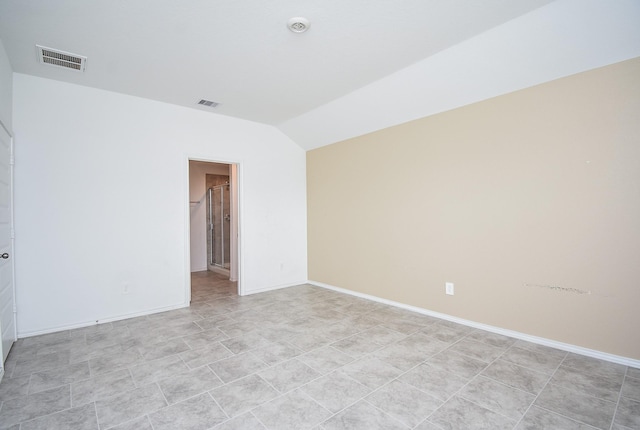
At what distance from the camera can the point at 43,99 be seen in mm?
3166

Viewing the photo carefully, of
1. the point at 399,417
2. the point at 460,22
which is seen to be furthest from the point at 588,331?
the point at 460,22

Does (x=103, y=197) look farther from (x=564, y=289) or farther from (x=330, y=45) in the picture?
(x=564, y=289)

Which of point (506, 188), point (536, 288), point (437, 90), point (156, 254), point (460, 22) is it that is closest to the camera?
point (460, 22)

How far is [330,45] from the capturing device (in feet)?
8.55

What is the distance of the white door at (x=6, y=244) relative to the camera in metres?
2.56

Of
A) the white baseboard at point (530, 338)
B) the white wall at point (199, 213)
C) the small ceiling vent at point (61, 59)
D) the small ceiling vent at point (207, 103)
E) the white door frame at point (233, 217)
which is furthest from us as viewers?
the white wall at point (199, 213)

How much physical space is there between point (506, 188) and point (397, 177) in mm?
1329

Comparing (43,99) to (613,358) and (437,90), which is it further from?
(613,358)

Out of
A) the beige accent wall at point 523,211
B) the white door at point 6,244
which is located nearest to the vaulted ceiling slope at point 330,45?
the beige accent wall at point 523,211

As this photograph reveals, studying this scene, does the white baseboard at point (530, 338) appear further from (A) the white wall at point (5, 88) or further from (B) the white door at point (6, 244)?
(A) the white wall at point (5, 88)

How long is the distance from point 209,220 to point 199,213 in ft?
0.96

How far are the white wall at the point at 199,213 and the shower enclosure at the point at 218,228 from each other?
11 cm

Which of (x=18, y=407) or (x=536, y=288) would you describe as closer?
(x=18, y=407)

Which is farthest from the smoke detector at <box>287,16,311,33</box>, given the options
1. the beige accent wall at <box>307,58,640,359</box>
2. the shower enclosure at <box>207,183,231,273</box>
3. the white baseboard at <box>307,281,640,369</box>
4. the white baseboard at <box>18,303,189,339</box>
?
the shower enclosure at <box>207,183,231,273</box>
